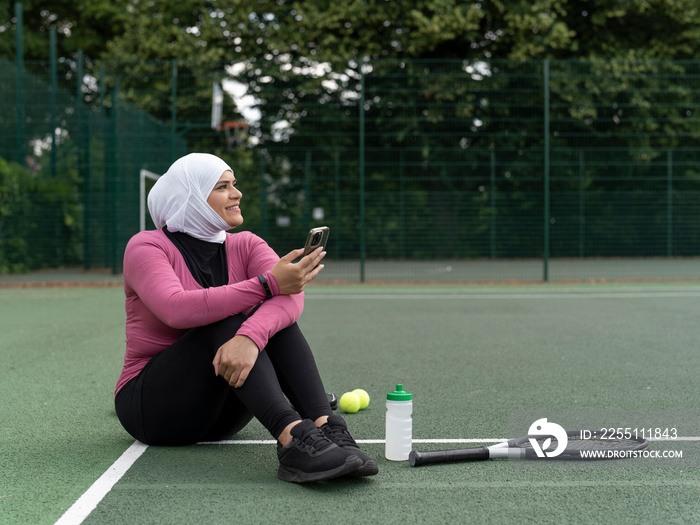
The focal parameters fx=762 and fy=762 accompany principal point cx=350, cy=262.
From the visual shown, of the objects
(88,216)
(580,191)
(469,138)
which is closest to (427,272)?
(469,138)

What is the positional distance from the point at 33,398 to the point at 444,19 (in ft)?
45.2

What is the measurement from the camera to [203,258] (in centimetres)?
284

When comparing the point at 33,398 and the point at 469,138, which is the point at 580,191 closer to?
the point at 469,138

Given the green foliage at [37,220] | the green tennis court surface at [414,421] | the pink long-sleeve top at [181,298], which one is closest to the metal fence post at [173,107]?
the green foliage at [37,220]

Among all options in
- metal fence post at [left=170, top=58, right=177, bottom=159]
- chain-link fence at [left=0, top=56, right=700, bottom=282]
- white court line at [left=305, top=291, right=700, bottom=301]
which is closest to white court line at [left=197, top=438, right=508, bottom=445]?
white court line at [left=305, top=291, right=700, bottom=301]

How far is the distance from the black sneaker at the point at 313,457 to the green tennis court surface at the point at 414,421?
69 mm

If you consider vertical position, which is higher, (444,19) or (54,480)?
(444,19)

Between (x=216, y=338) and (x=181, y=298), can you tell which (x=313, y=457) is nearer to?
(x=216, y=338)

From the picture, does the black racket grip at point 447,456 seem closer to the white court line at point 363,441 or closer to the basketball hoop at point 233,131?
the white court line at point 363,441

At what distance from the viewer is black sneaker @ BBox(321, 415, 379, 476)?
241cm

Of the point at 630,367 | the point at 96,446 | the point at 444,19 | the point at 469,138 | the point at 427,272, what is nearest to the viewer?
the point at 96,446

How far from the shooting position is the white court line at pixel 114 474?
2.20 m

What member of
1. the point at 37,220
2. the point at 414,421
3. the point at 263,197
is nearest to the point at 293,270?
the point at 414,421

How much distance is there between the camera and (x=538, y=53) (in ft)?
56.0
